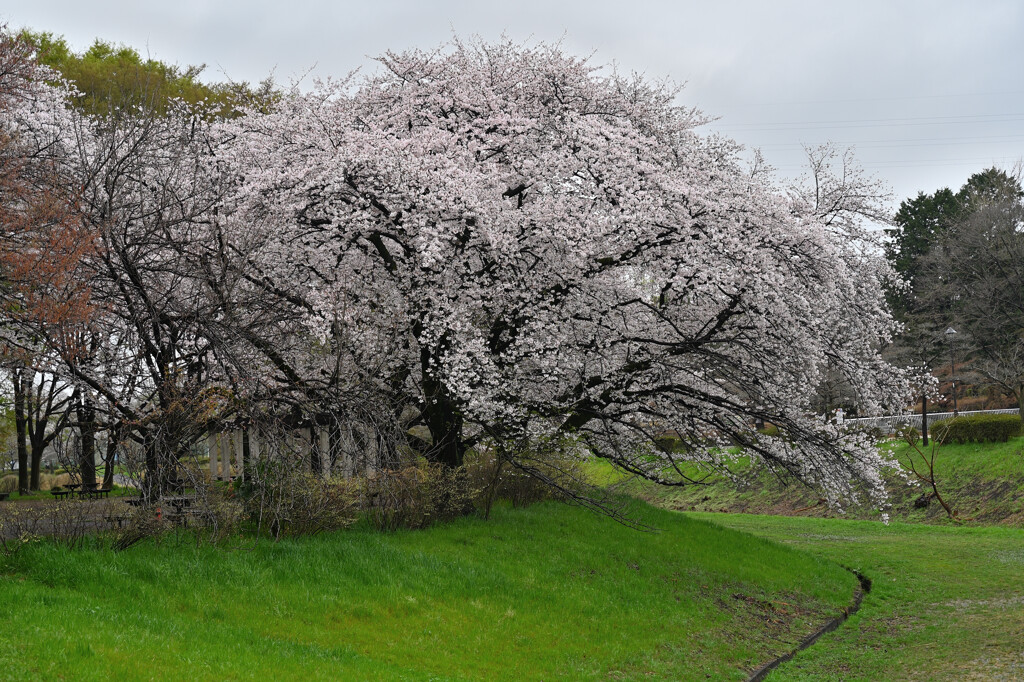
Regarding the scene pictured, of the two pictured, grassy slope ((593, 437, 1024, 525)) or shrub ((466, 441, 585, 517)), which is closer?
shrub ((466, 441, 585, 517))

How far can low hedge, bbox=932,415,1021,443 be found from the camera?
30.7 m

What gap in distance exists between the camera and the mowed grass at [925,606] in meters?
11.1

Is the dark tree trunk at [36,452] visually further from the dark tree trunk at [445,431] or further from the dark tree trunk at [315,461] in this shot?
the dark tree trunk at [445,431]

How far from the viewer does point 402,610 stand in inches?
385

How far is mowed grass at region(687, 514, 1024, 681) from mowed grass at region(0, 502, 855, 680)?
0.92 meters

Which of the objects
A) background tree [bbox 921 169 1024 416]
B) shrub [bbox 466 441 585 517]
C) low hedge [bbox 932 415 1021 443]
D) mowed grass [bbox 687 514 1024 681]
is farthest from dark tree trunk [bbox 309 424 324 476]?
background tree [bbox 921 169 1024 416]

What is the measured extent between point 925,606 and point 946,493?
1603 cm

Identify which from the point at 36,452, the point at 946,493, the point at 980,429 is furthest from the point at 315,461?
the point at 980,429

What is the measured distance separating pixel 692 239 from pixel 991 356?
1242 inches

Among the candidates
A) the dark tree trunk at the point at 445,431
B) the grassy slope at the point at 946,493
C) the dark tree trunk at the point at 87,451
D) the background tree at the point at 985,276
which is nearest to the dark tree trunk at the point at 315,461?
the dark tree trunk at the point at 445,431

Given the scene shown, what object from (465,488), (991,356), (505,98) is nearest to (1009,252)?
(991,356)

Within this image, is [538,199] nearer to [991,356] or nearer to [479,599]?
[479,599]

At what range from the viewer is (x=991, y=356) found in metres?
38.9

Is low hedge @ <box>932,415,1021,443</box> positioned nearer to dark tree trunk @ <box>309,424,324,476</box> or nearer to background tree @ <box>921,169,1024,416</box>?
background tree @ <box>921,169,1024,416</box>
